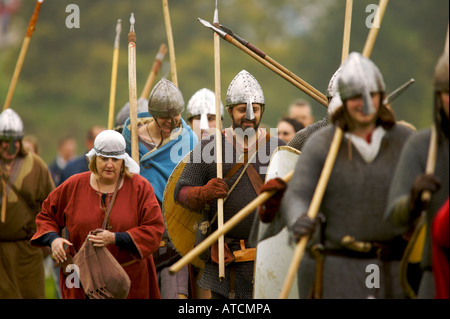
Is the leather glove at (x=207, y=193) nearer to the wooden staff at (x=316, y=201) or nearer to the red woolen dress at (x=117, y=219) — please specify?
the red woolen dress at (x=117, y=219)

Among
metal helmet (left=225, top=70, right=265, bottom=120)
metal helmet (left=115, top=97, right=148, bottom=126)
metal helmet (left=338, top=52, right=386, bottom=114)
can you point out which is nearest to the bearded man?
metal helmet (left=225, top=70, right=265, bottom=120)

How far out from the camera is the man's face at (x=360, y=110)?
5418mm

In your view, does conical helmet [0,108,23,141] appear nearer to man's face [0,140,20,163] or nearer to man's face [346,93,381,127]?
man's face [0,140,20,163]

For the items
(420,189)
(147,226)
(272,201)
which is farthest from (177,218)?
(420,189)

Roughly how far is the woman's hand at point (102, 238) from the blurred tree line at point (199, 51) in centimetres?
1759

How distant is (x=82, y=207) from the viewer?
706 centimetres

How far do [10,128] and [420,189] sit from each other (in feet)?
16.3

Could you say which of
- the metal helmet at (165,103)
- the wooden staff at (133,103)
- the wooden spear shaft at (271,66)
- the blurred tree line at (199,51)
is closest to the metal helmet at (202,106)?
the metal helmet at (165,103)

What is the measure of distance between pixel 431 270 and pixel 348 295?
A: 0.50 metres

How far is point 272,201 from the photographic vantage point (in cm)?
587

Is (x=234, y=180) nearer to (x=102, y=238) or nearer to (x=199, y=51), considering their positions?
(x=102, y=238)

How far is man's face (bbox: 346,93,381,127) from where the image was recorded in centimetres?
542

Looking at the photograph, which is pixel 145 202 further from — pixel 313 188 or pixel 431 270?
pixel 431 270
